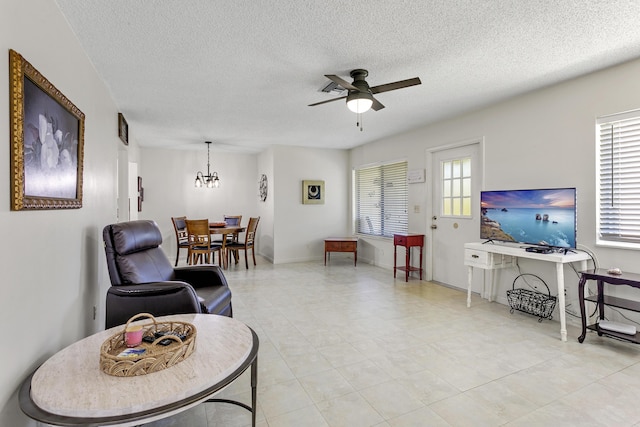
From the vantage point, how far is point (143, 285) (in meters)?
2.24

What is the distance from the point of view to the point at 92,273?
2525 millimetres

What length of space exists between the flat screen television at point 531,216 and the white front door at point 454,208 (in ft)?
1.56

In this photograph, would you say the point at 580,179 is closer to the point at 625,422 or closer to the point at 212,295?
the point at 625,422

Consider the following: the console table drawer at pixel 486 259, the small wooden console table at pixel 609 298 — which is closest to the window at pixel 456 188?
the console table drawer at pixel 486 259

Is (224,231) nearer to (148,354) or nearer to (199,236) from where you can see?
(199,236)

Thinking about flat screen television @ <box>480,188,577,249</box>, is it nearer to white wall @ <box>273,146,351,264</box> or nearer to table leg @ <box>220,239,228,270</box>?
white wall @ <box>273,146,351,264</box>

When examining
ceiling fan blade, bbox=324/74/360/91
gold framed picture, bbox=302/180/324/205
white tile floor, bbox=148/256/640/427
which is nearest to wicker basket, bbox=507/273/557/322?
white tile floor, bbox=148/256/640/427

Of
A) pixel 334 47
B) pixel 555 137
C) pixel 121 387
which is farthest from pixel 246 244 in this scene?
pixel 121 387

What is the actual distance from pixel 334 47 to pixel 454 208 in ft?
9.70

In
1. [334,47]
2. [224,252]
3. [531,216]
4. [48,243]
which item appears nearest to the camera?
[48,243]

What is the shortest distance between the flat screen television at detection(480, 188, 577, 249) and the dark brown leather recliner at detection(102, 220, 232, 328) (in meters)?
2.90

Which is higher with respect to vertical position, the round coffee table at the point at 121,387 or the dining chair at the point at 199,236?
the dining chair at the point at 199,236

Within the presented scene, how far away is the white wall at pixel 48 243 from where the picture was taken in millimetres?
1289

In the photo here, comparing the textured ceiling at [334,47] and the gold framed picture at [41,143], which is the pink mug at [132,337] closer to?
A: the gold framed picture at [41,143]
